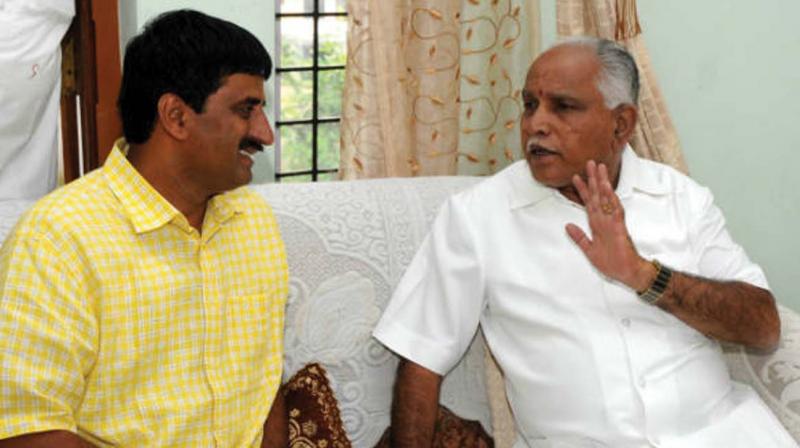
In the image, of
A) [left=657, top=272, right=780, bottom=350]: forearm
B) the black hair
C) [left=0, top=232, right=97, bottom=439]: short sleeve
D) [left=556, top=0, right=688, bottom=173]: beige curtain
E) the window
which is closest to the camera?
[left=0, top=232, right=97, bottom=439]: short sleeve

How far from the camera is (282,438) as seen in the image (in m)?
1.94

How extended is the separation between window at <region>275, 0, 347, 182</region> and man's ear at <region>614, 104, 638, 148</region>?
115 centimetres

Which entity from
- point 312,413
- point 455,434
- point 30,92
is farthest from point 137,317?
point 30,92

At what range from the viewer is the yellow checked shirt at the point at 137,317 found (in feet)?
5.03

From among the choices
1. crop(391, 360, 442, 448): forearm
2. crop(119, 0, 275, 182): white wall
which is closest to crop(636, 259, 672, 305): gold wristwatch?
crop(391, 360, 442, 448): forearm

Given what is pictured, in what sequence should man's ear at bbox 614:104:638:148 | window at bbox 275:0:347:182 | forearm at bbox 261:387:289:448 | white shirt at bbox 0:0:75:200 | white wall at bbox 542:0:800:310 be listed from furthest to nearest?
white wall at bbox 542:0:800:310
window at bbox 275:0:347:182
white shirt at bbox 0:0:75:200
man's ear at bbox 614:104:638:148
forearm at bbox 261:387:289:448

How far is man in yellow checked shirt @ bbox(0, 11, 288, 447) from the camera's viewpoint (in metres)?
1.54

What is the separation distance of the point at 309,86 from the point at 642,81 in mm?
945

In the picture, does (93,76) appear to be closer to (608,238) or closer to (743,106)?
(608,238)

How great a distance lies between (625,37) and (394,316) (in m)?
1.25

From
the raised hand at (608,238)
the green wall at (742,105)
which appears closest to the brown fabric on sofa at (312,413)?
the raised hand at (608,238)

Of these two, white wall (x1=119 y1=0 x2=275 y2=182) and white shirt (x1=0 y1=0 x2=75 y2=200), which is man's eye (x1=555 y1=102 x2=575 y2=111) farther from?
white shirt (x1=0 y1=0 x2=75 y2=200)

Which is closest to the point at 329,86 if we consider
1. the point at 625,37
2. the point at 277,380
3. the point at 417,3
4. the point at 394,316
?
the point at 417,3

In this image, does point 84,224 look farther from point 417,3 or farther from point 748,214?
point 748,214
